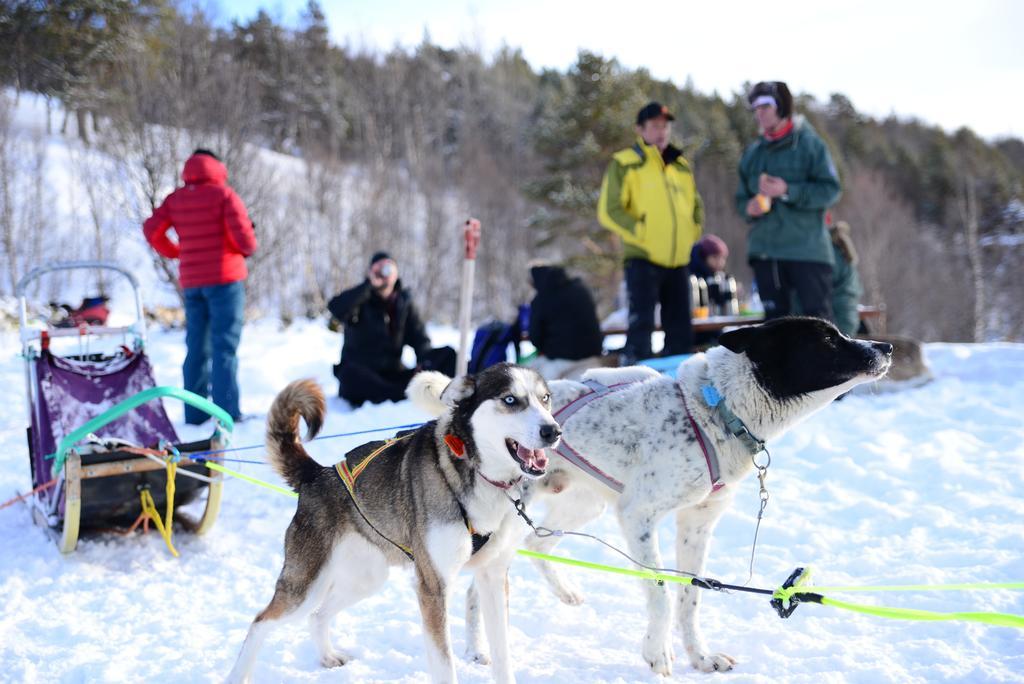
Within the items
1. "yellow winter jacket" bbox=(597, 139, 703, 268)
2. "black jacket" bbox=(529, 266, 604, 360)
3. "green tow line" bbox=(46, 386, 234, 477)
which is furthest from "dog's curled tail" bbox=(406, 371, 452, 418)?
"black jacket" bbox=(529, 266, 604, 360)

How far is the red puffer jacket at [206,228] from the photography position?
5.95 meters

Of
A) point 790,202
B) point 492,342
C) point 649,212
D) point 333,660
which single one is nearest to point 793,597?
point 333,660

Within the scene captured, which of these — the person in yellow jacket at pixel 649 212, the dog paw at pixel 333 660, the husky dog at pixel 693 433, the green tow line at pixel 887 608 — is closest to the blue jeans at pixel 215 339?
the person in yellow jacket at pixel 649 212

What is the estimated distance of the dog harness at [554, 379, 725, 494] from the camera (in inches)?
113

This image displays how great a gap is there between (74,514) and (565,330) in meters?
3.82

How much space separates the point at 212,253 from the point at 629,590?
4.13m

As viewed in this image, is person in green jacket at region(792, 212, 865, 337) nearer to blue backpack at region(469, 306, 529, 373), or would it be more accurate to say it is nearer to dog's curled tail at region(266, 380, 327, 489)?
blue backpack at region(469, 306, 529, 373)

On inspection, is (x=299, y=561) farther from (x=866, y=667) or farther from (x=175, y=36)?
(x=175, y=36)

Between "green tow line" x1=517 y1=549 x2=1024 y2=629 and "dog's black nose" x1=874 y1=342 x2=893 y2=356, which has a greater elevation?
"dog's black nose" x1=874 y1=342 x2=893 y2=356

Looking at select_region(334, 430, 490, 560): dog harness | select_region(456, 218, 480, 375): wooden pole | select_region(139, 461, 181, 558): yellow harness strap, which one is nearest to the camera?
select_region(334, 430, 490, 560): dog harness

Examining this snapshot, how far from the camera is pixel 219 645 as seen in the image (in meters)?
3.10

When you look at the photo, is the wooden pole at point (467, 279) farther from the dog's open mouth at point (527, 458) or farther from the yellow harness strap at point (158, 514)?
the dog's open mouth at point (527, 458)

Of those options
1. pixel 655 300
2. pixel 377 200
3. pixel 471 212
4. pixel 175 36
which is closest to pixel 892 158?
pixel 471 212

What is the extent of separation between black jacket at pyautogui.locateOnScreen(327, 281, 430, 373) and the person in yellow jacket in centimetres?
213
